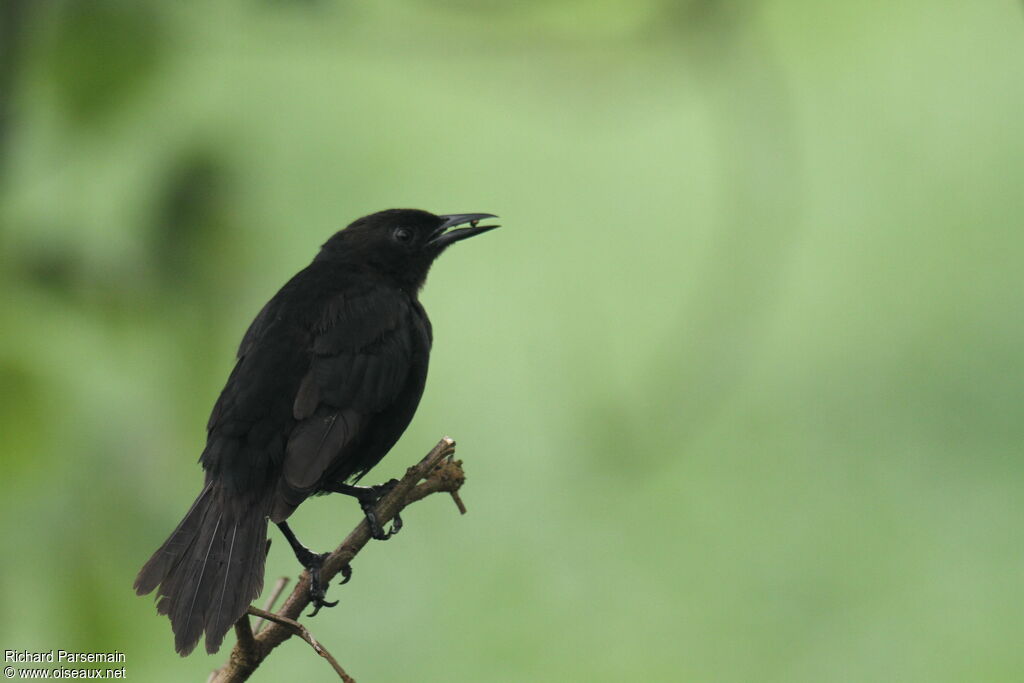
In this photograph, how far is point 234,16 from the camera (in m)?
1.69

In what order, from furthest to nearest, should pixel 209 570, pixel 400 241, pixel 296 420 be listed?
pixel 400 241, pixel 296 420, pixel 209 570

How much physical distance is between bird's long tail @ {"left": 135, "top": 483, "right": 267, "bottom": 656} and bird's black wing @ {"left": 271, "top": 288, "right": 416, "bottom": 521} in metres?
0.11

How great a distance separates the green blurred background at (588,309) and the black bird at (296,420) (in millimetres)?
219

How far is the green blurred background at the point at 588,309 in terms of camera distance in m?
1.51

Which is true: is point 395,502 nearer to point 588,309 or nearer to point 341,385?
point 341,385

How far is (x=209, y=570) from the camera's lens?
2.48 metres

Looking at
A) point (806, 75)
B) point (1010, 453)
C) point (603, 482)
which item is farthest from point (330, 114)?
point (1010, 453)

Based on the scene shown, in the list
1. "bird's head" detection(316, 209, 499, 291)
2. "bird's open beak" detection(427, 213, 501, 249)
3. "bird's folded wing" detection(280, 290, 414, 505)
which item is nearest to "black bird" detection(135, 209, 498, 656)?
"bird's folded wing" detection(280, 290, 414, 505)

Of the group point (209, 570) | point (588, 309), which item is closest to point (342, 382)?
point (209, 570)

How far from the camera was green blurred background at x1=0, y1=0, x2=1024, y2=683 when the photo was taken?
4.96 ft

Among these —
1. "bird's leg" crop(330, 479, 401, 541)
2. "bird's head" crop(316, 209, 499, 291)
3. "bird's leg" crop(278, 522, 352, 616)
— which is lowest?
"bird's leg" crop(278, 522, 352, 616)

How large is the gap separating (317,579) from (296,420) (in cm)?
83

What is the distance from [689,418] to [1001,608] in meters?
6.59

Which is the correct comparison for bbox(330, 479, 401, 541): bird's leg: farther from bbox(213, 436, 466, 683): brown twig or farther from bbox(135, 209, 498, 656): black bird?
bbox(213, 436, 466, 683): brown twig
